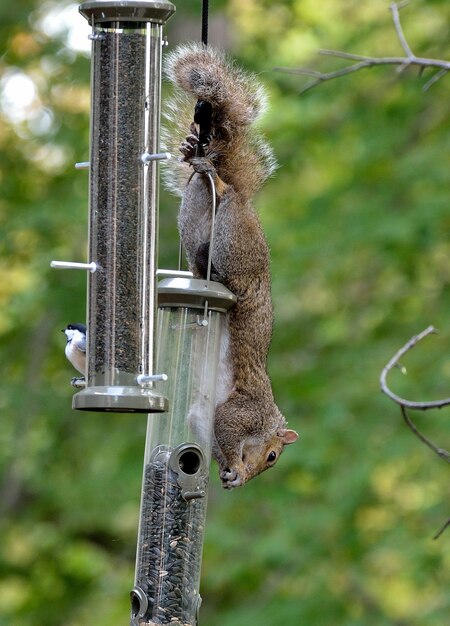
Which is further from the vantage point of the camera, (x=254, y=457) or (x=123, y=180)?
(x=254, y=457)

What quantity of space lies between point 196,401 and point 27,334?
684 centimetres

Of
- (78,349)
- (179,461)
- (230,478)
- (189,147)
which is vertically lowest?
(230,478)

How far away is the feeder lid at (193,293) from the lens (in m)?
3.89

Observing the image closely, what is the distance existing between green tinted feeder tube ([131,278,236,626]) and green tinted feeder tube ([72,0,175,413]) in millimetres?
163

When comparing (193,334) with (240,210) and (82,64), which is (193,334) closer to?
(240,210)

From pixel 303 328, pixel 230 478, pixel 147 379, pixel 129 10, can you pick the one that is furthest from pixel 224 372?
pixel 303 328

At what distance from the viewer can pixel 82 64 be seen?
30.9 feet

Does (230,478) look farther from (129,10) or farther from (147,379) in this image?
(129,10)

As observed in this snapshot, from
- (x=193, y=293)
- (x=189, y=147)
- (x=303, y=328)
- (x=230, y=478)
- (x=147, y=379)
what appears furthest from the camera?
(x=303, y=328)

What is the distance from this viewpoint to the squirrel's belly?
418cm

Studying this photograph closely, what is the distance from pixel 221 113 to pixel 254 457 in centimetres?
123

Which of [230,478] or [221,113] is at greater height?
[221,113]

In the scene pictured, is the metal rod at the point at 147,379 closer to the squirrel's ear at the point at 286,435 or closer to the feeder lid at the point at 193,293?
the feeder lid at the point at 193,293

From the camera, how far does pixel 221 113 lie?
4.11 metres
